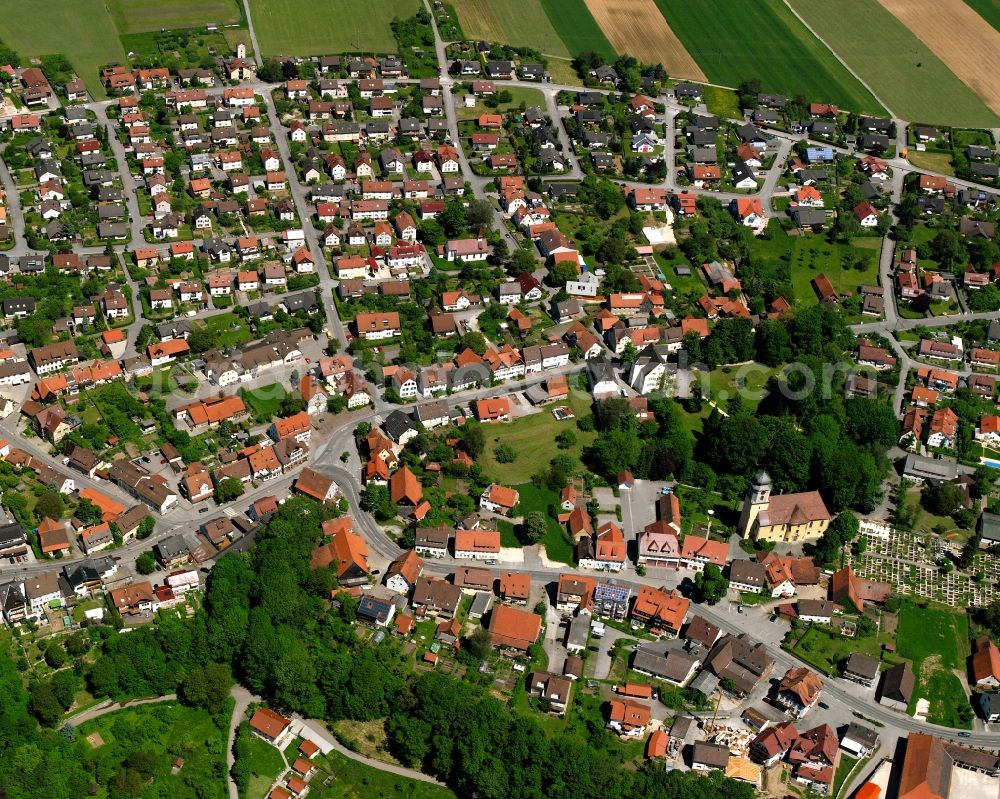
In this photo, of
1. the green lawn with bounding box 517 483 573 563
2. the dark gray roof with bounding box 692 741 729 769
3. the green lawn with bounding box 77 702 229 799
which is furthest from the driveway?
the green lawn with bounding box 77 702 229 799

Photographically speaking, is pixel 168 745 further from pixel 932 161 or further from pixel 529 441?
pixel 932 161

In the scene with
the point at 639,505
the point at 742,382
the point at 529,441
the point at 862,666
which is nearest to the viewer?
the point at 862,666

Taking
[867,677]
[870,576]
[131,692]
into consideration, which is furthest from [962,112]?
[131,692]

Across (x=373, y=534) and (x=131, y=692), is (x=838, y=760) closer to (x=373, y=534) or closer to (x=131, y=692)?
(x=373, y=534)

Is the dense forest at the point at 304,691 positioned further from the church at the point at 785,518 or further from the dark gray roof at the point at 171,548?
the church at the point at 785,518

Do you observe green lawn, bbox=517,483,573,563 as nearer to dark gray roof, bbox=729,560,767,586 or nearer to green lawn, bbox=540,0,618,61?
dark gray roof, bbox=729,560,767,586

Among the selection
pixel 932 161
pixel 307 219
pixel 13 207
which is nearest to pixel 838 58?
pixel 932 161

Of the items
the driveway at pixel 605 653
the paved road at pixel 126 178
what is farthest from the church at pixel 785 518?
the paved road at pixel 126 178
